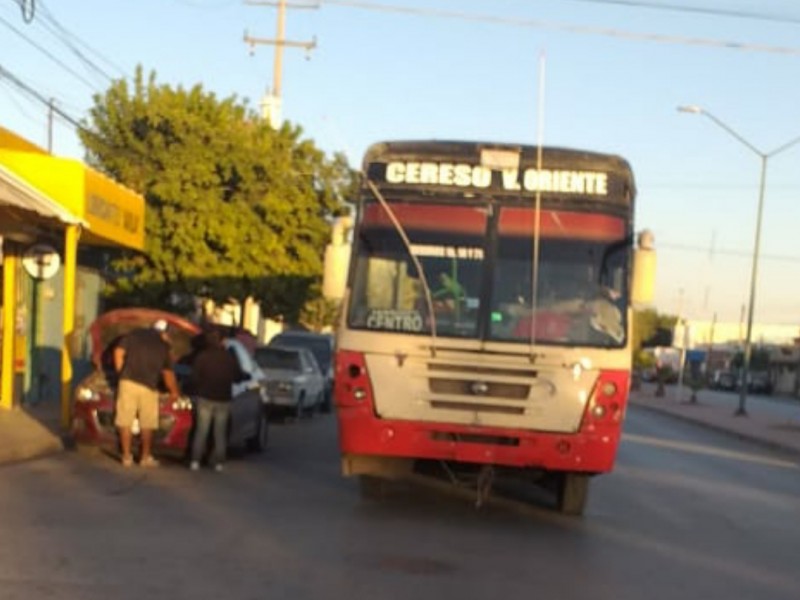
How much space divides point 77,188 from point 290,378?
7.43 meters

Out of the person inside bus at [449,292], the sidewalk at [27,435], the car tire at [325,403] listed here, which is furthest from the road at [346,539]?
the car tire at [325,403]

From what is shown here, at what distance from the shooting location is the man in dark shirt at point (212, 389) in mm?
14422

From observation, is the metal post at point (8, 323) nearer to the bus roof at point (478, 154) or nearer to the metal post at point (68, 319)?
the metal post at point (68, 319)

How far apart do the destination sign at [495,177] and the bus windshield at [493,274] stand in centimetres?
22

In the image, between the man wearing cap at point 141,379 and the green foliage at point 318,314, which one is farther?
the green foliage at point 318,314

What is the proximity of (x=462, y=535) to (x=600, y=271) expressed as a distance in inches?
107

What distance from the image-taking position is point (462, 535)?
10867mm

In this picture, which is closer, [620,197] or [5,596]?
[5,596]

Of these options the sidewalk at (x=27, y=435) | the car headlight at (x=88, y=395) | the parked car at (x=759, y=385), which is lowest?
the parked car at (x=759, y=385)

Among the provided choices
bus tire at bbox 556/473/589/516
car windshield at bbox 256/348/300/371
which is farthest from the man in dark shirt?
car windshield at bbox 256/348/300/371

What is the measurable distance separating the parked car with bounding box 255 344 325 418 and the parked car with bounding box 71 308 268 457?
6.14 m

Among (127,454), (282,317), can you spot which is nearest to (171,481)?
→ (127,454)

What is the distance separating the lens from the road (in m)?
8.44

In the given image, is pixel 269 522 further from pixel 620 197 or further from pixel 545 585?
pixel 620 197
